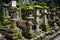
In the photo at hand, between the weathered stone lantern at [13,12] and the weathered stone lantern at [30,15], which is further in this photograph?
the weathered stone lantern at [30,15]

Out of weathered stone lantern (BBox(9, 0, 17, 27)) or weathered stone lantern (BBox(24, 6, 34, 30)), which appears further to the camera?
weathered stone lantern (BBox(24, 6, 34, 30))

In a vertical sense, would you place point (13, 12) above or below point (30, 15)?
above

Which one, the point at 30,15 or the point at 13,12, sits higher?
the point at 13,12

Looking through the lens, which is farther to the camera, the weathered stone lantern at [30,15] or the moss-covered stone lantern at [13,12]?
the weathered stone lantern at [30,15]

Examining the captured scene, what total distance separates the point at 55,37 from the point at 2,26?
Result: 2.72 m

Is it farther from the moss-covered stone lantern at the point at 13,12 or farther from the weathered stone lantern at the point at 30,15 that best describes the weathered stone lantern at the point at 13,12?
the weathered stone lantern at the point at 30,15

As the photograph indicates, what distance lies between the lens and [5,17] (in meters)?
9.02

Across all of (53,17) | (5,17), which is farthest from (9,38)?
(53,17)

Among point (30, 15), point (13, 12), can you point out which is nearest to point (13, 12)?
point (13, 12)

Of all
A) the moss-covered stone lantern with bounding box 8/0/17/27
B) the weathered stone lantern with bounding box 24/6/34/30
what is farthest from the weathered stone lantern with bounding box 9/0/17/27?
the weathered stone lantern with bounding box 24/6/34/30

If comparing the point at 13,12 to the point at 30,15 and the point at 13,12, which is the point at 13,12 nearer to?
the point at 13,12

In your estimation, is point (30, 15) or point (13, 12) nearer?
point (13, 12)

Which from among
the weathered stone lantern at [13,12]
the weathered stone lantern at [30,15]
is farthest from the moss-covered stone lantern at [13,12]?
the weathered stone lantern at [30,15]

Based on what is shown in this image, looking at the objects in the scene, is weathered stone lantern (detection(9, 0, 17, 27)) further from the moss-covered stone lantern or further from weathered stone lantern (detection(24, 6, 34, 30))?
weathered stone lantern (detection(24, 6, 34, 30))
